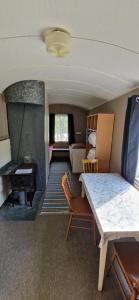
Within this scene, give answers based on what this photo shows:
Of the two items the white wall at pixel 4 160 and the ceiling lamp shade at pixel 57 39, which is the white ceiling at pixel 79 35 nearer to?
the ceiling lamp shade at pixel 57 39

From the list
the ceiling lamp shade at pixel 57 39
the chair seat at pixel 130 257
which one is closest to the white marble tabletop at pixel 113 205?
the chair seat at pixel 130 257

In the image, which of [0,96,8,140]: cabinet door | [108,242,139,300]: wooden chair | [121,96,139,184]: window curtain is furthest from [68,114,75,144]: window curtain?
[108,242,139,300]: wooden chair

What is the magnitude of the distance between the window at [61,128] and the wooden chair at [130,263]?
608 cm

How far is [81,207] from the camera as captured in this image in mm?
2355

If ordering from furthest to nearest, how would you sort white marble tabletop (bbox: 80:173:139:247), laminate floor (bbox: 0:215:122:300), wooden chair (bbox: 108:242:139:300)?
laminate floor (bbox: 0:215:122:300)
white marble tabletop (bbox: 80:173:139:247)
wooden chair (bbox: 108:242:139:300)

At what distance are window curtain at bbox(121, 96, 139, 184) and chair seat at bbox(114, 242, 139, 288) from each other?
1.07 meters

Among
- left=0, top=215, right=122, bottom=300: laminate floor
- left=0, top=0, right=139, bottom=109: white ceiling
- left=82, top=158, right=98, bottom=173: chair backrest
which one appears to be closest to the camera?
left=0, top=0, right=139, bottom=109: white ceiling

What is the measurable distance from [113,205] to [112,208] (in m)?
0.07

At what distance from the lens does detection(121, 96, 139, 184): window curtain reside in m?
2.35

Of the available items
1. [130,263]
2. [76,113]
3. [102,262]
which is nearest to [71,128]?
[76,113]

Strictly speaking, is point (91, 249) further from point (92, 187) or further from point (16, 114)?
point (16, 114)

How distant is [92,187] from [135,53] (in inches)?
62.4

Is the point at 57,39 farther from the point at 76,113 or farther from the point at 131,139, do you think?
the point at 76,113

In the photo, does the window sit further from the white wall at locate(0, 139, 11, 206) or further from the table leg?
the table leg
